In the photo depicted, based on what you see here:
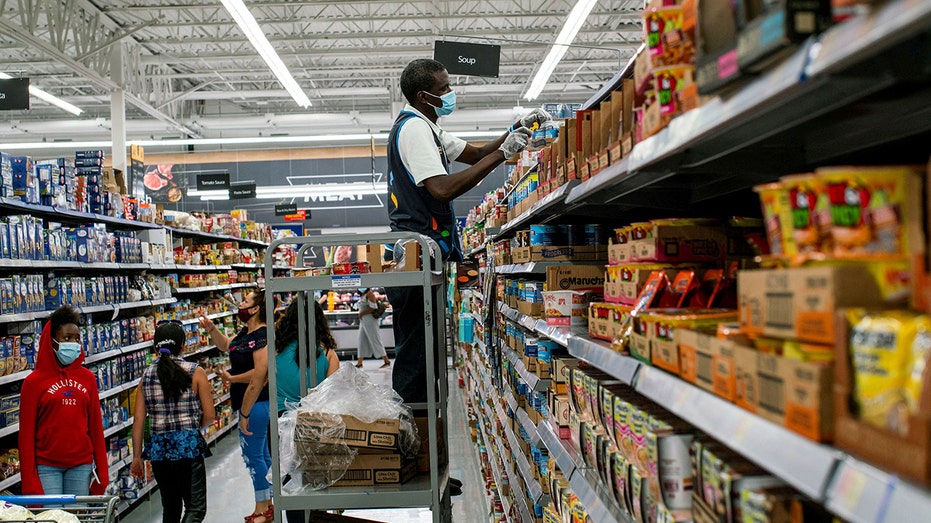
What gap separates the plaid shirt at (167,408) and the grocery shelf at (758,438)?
4495 mm

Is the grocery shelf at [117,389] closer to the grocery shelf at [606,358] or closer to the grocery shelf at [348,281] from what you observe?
the grocery shelf at [348,281]

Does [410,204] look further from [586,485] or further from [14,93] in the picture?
[14,93]

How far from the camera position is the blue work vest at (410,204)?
347 centimetres

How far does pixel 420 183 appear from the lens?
11.0 ft

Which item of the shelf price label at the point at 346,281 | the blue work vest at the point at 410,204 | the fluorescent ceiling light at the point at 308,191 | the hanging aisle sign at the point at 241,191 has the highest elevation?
the fluorescent ceiling light at the point at 308,191

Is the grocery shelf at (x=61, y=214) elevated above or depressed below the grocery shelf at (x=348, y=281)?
above

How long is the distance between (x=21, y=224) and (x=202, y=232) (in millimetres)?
4889

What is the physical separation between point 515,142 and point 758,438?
2.55 m

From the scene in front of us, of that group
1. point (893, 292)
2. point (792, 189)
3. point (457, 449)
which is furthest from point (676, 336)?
point (457, 449)

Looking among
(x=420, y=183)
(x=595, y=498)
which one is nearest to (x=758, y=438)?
(x=595, y=498)

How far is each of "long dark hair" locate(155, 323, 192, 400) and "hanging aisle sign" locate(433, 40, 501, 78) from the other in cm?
323

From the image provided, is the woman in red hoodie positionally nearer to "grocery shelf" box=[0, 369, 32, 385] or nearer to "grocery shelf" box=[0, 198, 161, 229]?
"grocery shelf" box=[0, 369, 32, 385]

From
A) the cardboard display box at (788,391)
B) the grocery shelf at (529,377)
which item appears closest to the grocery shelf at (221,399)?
the grocery shelf at (529,377)

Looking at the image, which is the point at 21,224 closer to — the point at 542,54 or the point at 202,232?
the point at 202,232
